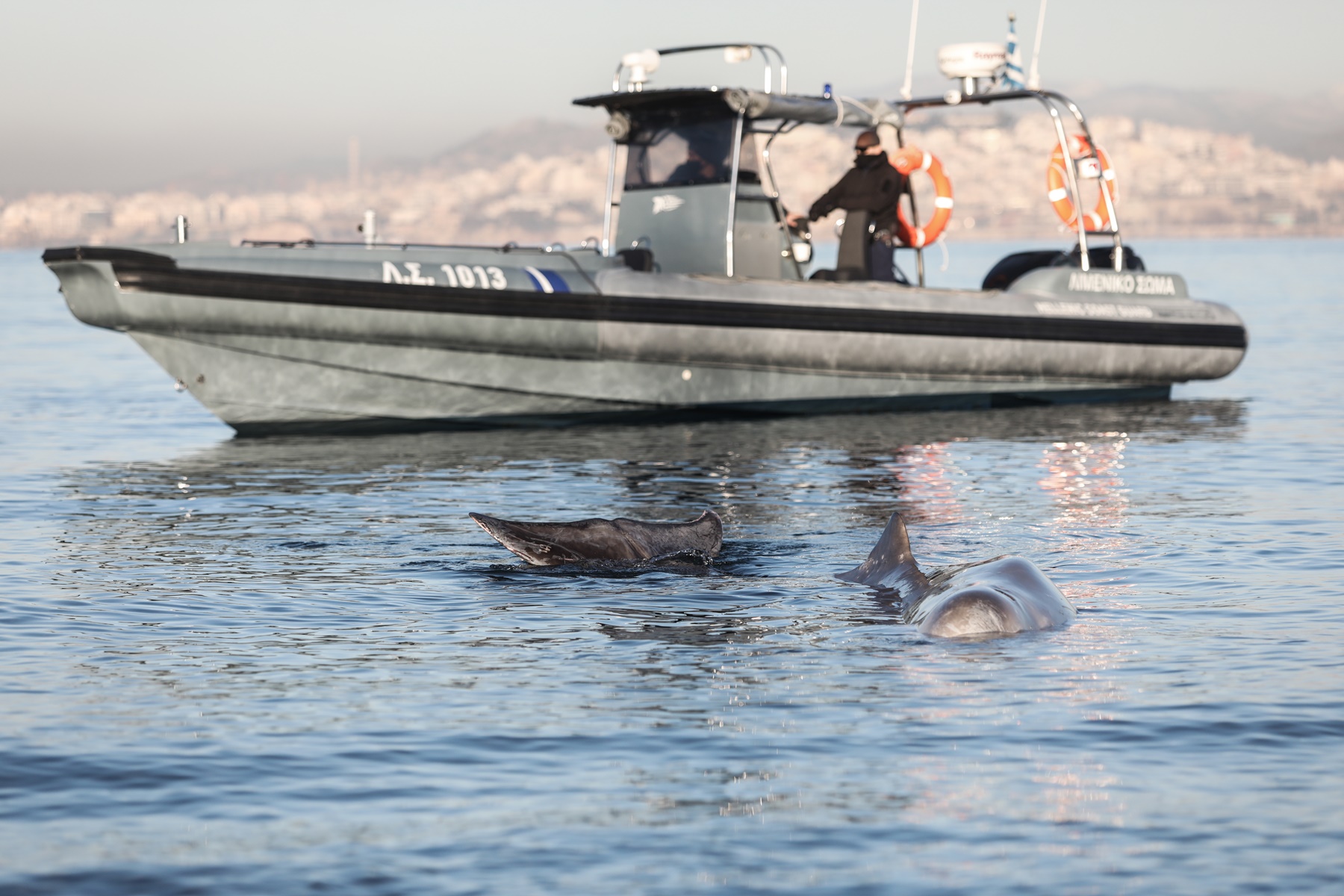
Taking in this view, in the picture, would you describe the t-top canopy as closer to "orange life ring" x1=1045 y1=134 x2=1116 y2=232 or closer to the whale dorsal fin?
"orange life ring" x1=1045 y1=134 x2=1116 y2=232

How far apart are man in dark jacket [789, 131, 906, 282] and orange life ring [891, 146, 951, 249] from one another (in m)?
0.15

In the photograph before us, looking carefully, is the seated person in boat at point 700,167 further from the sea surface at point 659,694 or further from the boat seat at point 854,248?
the sea surface at point 659,694

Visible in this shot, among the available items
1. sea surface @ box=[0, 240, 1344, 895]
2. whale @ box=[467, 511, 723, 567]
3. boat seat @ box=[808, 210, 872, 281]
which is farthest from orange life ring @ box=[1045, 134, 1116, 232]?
whale @ box=[467, 511, 723, 567]

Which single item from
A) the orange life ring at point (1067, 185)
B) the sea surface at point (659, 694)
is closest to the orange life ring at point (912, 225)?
the orange life ring at point (1067, 185)

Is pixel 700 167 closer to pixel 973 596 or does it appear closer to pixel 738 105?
pixel 738 105

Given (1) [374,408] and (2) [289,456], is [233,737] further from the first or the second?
(1) [374,408]

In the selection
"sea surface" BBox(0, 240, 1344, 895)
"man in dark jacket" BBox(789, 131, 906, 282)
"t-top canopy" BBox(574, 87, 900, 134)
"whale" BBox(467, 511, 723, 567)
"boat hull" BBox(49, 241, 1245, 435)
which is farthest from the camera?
"man in dark jacket" BBox(789, 131, 906, 282)

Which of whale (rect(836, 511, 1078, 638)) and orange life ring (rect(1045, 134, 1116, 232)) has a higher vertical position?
orange life ring (rect(1045, 134, 1116, 232))

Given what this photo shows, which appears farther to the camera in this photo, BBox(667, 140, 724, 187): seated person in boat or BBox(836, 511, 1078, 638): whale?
BBox(667, 140, 724, 187): seated person in boat

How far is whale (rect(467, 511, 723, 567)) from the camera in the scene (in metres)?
7.61

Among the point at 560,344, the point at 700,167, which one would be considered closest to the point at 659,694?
the point at 560,344

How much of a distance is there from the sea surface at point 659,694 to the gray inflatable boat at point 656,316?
1720 millimetres

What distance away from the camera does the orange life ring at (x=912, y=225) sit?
14.3 meters

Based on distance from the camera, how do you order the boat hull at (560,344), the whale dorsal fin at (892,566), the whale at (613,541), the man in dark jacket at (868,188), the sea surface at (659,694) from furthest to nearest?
the man in dark jacket at (868,188), the boat hull at (560,344), the whale at (613,541), the whale dorsal fin at (892,566), the sea surface at (659,694)
